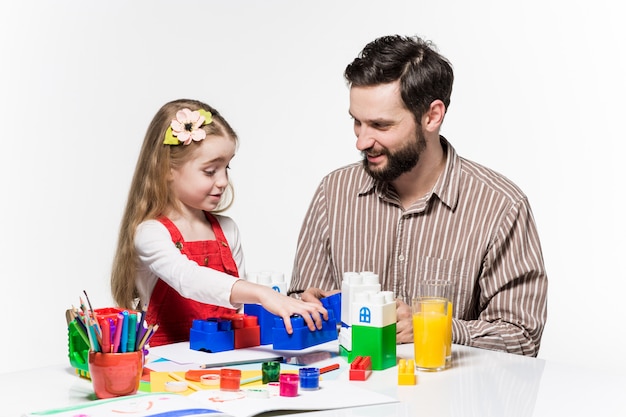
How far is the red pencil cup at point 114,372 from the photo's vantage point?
5.64 feet

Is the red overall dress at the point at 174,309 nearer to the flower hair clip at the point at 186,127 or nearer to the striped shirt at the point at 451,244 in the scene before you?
the flower hair clip at the point at 186,127

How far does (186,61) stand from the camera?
4277mm

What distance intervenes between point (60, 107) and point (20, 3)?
0.48 meters

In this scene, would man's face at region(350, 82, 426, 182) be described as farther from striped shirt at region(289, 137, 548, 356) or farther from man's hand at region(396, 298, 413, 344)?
man's hand at region(396, 298, 413, 344)

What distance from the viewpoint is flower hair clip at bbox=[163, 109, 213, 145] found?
2623mm

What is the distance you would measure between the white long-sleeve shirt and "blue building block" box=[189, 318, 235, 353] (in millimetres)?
113

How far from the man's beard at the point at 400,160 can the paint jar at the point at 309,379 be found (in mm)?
1012

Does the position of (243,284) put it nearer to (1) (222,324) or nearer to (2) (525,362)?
(1) (222,324)

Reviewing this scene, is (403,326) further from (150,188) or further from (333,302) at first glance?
(150,188)

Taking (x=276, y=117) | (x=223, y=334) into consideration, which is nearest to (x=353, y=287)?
(x=223, y=334)

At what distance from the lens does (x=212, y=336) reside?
2.07 m

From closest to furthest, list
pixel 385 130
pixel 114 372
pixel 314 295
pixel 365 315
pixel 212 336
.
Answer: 1. pixel 114 372
2. pixel 365 315
3. pixel 212 336
4. pixel 314 295
5. pixel 385 130

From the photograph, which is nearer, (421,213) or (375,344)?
(375,344)

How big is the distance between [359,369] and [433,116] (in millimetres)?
1114
